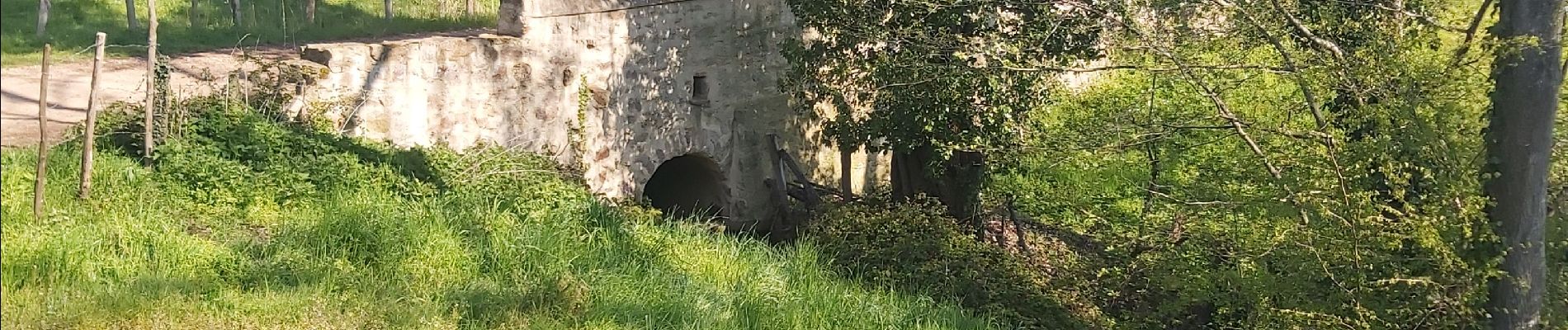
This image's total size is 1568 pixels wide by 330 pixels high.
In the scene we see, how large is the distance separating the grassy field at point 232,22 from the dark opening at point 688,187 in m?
2.58

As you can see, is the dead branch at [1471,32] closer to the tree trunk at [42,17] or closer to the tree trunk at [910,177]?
the tree trunk at [910,177]

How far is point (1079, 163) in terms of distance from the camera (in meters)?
11.2

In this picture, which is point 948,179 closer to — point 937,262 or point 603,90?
point 937,262

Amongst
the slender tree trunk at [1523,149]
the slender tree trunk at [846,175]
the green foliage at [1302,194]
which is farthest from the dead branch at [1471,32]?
the slender tree trunk at [846,175]

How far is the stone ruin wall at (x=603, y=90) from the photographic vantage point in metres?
7.96

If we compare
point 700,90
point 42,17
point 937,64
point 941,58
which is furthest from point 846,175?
point 42,17

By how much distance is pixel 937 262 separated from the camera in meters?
9.16

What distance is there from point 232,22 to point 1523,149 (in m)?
11.0

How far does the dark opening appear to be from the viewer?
11227 millimetres

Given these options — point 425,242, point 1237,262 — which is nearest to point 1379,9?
point 1237,262

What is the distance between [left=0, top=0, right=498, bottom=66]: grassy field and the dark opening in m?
2.58

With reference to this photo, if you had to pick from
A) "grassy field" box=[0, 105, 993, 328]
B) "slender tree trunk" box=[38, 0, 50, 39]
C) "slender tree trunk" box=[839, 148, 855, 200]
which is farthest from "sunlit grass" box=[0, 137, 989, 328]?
"slender tree trunk" box=[38, 0, 50, 39]

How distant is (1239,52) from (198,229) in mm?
6833

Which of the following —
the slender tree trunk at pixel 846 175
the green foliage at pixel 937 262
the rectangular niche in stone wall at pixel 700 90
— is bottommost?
the green foliage at pixel 937 262
